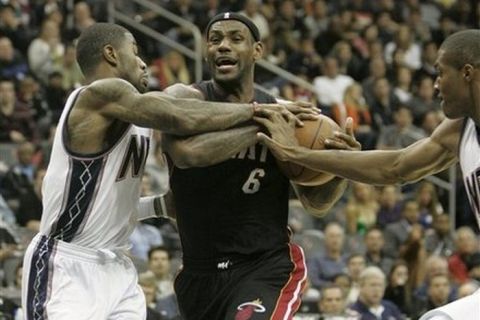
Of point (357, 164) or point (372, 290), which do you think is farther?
point (372, 290)

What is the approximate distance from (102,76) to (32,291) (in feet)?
4.30

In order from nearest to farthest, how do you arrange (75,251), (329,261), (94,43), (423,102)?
(75,251) < (94,43) < (329,261) < (423,102)

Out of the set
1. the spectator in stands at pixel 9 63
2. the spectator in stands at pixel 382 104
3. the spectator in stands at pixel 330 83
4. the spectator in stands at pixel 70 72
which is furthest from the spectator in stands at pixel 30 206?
the spectator in stands at pixel 382 104

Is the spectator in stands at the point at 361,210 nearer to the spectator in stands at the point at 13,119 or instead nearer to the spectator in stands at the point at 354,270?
the spectator in stands at the point at 354,270

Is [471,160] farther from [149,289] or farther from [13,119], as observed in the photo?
[13,119]

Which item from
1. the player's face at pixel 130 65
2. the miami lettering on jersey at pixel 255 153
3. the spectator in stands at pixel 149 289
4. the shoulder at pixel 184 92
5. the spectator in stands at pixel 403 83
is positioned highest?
the player's face at pixel 130 65

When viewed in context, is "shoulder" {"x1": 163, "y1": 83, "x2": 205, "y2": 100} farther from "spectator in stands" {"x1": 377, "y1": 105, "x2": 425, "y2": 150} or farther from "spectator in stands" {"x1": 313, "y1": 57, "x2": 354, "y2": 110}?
"spectator in stands" {"x1": 313, "y1": 57, "x2": 354, "y2": 110}

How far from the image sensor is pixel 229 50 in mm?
8031

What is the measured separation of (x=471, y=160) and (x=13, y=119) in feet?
31.0

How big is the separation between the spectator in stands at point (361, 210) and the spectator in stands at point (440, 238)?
72cm

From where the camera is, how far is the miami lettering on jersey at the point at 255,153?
7996 millimetres

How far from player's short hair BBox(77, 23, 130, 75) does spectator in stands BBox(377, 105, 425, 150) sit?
10056 millimetres

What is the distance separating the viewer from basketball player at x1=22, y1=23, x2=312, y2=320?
7480mm

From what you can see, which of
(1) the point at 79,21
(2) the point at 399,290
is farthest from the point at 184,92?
(1) the point at 79,21
